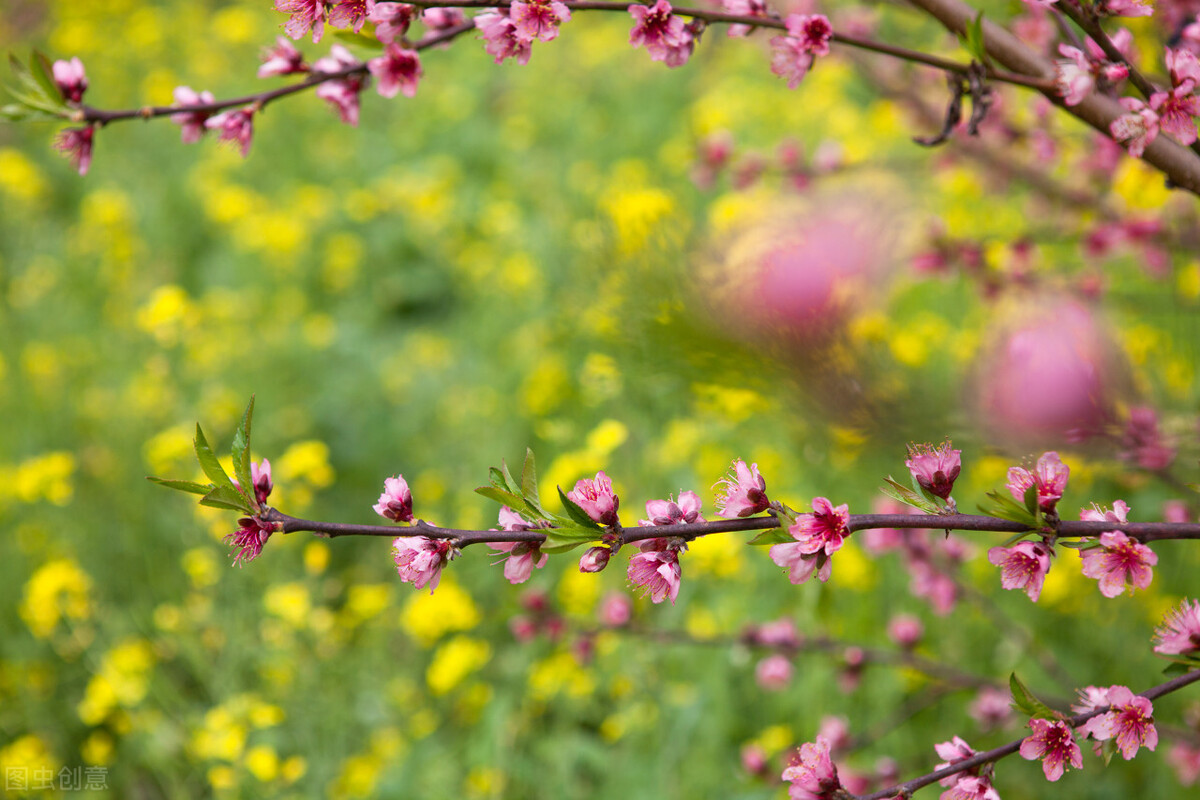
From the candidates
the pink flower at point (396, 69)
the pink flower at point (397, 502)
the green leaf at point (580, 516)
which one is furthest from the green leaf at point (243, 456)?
the pink flower at point (396, 69)

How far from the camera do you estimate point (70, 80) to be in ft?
3.31

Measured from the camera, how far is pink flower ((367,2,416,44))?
835 mm

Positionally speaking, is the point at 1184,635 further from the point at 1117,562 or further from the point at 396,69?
the point at 396,69

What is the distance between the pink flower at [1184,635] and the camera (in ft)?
2.24

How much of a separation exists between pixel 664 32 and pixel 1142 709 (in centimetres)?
69

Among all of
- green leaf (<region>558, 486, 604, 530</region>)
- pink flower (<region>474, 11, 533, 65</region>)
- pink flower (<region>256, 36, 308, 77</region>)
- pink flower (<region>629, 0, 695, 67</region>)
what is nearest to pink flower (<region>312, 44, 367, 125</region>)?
pink flower (<region>256, 36, 308, 77</region>)

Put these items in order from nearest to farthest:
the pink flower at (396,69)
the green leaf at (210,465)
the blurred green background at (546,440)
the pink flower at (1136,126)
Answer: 1. the green leaf at (210,465)
2. the pink flower at (1136,126)
3. the pink flower at (396,69)
4. the blurred green background at (546,440)

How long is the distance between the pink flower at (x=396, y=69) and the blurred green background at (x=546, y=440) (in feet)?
1.01

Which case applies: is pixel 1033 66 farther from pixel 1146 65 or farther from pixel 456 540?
pixel 1146 65

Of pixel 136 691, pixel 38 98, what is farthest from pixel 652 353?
pixel 136 691

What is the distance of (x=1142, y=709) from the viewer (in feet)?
2.21

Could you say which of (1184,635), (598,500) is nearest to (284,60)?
(598,500)

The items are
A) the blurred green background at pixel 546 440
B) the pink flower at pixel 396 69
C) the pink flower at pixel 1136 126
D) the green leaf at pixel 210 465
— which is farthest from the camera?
the blurred green background at pixel 546 440

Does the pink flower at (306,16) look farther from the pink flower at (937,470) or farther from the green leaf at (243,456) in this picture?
the pink flower at (937,470)
